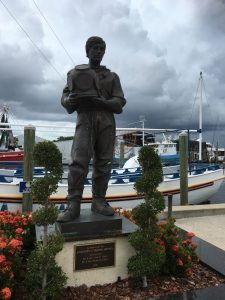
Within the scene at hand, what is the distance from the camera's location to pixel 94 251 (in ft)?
12.6

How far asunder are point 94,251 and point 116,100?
6.06 ft

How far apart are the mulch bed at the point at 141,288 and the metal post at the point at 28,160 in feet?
17.2

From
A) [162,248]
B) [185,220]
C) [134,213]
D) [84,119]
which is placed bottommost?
[185,220]

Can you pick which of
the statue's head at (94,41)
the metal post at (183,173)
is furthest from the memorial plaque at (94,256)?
the metal post at (183,173)

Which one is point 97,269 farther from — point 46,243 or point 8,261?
point 8,261

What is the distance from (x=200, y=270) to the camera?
433 centimetres

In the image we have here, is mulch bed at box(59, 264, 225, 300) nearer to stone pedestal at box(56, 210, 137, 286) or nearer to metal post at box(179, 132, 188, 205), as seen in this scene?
stone pedestal at box(56, 210, 137, 286)

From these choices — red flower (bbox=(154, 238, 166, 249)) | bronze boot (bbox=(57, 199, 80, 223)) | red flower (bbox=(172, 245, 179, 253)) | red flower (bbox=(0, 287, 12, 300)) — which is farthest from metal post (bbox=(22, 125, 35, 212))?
red flower (bbox=(0, 287, 12, 300))

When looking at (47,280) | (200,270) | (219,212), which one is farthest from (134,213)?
(219,212)

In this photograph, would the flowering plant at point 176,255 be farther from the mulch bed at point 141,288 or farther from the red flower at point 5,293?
the red flower at point 5,293

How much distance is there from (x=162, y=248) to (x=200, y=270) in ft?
2.88

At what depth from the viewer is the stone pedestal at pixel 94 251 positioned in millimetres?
3760

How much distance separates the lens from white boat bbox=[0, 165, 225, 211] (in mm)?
9422

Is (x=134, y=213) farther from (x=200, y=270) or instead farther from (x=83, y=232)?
(x=200, y=270)
